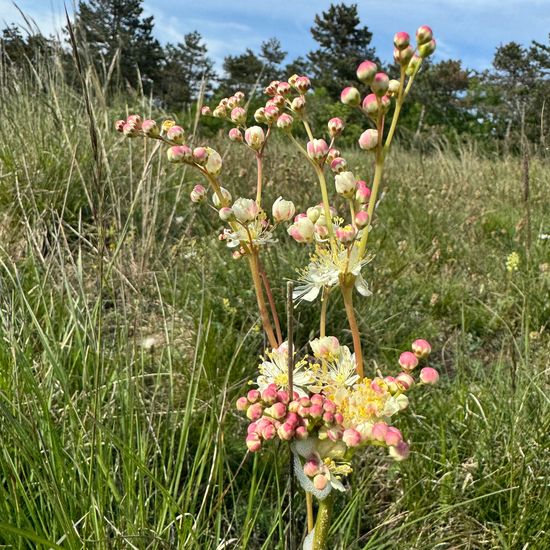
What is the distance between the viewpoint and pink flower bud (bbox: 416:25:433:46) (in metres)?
0.72

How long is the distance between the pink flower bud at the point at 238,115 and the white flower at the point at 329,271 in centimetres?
26

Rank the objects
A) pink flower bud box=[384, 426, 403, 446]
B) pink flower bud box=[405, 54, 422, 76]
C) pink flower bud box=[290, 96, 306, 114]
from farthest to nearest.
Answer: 1. pink flower bud box=[290, 96, 306, 114]
2. pink flower bud box=[405, 54, 422, 76]
3. pink flower bud box=[384, 426, 403, 446]

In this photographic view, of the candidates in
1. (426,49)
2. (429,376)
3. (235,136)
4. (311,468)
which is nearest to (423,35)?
(426,49)

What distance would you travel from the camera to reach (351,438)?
63 centimetres

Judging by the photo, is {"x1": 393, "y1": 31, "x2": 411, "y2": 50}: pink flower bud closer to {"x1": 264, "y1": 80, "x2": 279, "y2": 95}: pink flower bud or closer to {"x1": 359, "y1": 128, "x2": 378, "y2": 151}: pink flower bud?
{"x1": 359, "y1": 128, "x2": 378, "y2": 151}: pink flower bud

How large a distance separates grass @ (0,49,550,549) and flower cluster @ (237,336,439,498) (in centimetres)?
26

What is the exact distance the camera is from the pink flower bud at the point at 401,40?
2.31 feet

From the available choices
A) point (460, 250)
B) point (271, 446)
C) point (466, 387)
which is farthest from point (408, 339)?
point (460, 250)

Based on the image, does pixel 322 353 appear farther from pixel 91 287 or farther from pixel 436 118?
pixel 436 118

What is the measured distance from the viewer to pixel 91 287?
8.07 feet

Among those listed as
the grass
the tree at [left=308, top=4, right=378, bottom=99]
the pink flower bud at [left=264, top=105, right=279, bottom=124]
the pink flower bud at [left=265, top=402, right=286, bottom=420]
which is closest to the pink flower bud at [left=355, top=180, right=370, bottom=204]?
the pink flower bud at [left=264, top=105, right=279, bottom=124]

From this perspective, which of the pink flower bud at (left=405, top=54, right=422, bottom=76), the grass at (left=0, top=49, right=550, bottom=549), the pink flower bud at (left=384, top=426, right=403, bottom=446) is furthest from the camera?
the grass at (left=0, top=49, right=550, bottom=549)

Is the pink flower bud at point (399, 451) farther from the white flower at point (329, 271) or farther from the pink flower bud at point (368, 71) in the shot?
the pink flower bud at point (368, 71)

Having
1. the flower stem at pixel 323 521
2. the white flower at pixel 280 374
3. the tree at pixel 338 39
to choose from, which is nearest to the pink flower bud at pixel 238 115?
the white flower at pixel 280 374
